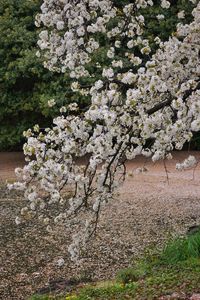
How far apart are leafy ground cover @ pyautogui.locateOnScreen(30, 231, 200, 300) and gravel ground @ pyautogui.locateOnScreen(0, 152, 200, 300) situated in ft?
1.58

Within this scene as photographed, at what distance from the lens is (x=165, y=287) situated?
13.8 feet

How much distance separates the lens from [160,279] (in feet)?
14.7

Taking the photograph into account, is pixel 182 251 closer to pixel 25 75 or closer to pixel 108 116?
pixel 108 116

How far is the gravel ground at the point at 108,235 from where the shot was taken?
18.3 feet

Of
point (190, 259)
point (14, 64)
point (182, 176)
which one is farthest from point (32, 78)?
point (190, 259)

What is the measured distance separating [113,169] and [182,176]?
18.7 feet

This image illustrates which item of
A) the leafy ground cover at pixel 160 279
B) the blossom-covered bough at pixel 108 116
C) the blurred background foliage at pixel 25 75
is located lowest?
the leafy ground cover at pixel 160 279

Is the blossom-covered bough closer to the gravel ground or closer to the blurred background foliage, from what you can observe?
the gravel ground

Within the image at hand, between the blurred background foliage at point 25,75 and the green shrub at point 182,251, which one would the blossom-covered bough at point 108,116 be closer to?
the green shrub at point 182,251

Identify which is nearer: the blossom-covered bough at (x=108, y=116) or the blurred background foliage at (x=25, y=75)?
the blossom-covered bough at (x=108, y=116)

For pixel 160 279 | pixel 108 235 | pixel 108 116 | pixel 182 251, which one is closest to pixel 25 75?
pixel 108 235

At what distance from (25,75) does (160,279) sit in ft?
24.2

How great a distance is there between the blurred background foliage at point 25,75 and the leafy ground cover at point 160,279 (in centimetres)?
557

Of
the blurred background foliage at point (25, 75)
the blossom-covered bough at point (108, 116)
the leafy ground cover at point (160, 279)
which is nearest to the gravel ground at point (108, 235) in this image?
the leafy ground cover at point (160, 279)
